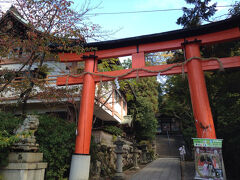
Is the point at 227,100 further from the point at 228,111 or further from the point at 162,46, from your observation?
the point at 162,46

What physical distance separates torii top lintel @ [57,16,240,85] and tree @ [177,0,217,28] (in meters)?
3.08

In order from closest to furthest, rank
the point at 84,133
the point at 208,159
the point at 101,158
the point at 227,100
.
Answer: the point at 208,159
the point at 84,133
the point at 227,100
the point at 101,158

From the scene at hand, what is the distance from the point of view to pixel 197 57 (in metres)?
6.05

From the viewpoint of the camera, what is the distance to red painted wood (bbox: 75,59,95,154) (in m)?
6.26

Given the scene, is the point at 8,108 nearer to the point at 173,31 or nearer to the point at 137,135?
the point at 173,31

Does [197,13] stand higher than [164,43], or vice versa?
[197,13]

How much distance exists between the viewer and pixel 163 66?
21.8ft

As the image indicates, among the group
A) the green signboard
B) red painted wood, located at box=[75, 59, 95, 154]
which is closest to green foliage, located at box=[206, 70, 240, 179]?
the green signboard

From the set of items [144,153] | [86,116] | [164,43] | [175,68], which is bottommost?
[144,153]

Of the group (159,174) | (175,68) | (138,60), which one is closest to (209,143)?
(175,68)

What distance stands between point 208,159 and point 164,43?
4.53 m

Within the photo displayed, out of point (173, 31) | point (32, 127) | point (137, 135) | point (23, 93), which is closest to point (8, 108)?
point (23, 93)

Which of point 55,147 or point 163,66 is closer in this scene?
point 55,147

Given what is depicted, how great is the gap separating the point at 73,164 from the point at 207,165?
4.24 metres
